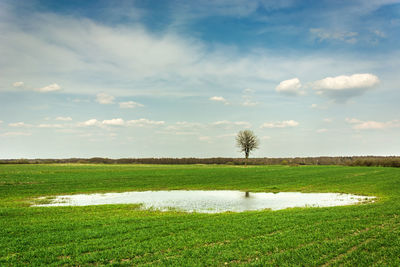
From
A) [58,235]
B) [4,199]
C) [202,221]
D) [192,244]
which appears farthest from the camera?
[4,199]

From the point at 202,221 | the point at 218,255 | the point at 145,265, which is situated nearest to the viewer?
the point at 145,265

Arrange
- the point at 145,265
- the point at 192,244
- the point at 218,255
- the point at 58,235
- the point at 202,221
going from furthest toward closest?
the point at 202,221
the point at 58,235
the point at 192,244
the point at 218,255
the point at 145,265

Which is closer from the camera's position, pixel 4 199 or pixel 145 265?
pixel 145 265

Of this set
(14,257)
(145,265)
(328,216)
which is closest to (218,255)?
(145,265)

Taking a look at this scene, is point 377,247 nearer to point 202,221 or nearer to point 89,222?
point 202,221

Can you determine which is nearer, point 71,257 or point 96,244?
point 71,257

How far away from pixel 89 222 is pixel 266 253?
10.1 meters

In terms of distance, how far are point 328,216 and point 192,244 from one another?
8640mm

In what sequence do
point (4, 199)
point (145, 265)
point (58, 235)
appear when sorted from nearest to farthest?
point (145, 265), point (58, 235), point (4, 199)

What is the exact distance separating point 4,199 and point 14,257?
68.5ft

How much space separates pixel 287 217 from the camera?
15.8m

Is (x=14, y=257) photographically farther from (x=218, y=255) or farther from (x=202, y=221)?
(x=202, y=221)

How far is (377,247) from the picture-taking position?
32.3ft

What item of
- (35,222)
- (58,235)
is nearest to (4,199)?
(35,222)
